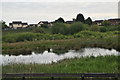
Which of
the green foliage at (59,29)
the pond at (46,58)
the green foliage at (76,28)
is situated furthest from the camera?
the green foliage at (76,28)

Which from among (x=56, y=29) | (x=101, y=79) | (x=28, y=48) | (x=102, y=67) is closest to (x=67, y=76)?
(x=101, y=79)

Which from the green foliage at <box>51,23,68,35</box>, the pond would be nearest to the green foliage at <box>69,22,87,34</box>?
the green foliage at <box>51,23,68,35</box>

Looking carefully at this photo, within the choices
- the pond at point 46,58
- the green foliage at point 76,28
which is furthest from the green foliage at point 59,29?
the pond at point 46,58

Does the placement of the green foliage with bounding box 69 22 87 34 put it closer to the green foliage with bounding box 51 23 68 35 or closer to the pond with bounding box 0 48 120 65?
the green foliage with bounding box 51 23 68 35

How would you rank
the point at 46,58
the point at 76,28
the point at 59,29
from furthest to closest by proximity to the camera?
the point at 76,28
the point at 59,29
the point at 46,58

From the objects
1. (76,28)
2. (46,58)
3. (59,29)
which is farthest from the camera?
(76,28)

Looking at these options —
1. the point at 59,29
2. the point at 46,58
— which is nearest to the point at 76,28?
the point at 59,29

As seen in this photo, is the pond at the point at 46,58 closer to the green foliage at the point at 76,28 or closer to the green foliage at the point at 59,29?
the green foliage at the point at 59,29

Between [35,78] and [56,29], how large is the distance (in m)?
49.8

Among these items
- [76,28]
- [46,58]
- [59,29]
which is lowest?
[46,58]

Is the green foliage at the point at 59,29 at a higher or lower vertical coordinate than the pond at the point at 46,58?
higher

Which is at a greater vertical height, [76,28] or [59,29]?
[76,28]

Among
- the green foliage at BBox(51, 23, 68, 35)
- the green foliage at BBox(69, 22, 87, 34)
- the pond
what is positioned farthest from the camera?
the green foliage at BBox(69, 22, 87, 34)

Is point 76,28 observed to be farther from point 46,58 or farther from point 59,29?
point 46,58
